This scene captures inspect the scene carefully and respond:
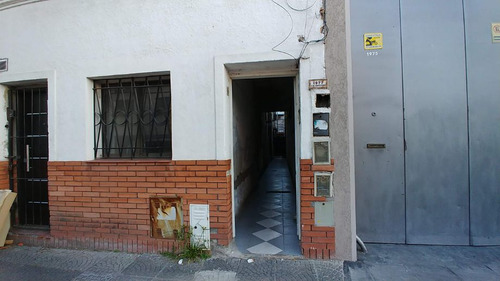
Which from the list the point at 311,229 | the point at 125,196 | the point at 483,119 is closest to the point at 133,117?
the point at 125,196

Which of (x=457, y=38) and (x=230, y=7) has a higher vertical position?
(x=230, y=7)

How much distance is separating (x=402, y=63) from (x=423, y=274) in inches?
111

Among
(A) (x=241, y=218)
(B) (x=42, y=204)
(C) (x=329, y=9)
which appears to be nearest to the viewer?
(C) (x=329, y=9)

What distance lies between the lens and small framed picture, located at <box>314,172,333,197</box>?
291cm

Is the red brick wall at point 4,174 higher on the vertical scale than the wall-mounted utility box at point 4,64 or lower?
lower

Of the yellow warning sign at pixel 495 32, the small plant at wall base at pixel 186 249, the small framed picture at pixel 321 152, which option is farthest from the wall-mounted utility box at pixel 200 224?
the yellow warning sign at pixel 495 32

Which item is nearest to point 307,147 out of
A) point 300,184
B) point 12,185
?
point 300,184

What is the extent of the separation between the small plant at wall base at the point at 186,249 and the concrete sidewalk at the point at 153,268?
0.28ft

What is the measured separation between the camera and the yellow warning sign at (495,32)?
3.34 meters

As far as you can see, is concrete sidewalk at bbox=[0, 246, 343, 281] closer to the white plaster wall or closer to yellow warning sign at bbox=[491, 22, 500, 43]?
the white plaster wall

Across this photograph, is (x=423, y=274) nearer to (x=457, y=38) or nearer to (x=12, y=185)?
(x=457, y=38)

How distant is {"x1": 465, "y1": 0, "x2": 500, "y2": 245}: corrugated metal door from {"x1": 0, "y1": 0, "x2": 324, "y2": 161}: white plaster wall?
2405 mm

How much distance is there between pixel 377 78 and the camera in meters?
3.46

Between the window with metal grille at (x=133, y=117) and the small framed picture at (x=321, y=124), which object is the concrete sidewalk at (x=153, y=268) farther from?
the small framed picture at (x=321, y=124)
